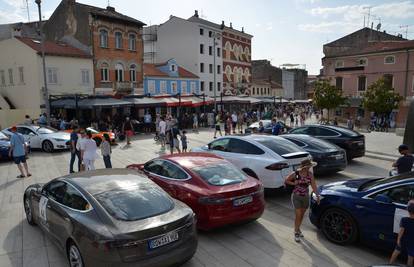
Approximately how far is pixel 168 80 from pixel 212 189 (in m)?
33.8

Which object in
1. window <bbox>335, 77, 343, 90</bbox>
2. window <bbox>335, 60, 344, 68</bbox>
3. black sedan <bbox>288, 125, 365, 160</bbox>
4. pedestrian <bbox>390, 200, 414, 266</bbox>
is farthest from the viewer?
window <bbox>335, 77, 343, 90</bbox>

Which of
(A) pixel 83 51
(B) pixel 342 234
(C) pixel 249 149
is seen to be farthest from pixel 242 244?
(A) pixel 83 51

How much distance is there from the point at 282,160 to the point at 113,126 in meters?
17.4

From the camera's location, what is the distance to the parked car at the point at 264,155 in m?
8.01

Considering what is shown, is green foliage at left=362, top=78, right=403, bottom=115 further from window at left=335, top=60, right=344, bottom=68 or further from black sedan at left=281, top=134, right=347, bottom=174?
black sedan at left=281, top=134, right=347, bottom=174

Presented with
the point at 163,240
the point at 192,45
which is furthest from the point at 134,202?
the point at 192,45

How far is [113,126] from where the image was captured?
76.0 ft

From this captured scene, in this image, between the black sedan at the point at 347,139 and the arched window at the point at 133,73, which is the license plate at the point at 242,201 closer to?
the black sedan at the point at 347,139

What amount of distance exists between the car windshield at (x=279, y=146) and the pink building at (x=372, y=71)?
1168 inches

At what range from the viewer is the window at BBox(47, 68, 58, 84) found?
26344mm

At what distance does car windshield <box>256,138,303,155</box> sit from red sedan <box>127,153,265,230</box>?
6.92 feet

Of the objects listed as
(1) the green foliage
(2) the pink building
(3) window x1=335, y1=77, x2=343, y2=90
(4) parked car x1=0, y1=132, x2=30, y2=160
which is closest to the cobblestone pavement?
(4) parked car x1=0, y1=132, x2=30, y2=160

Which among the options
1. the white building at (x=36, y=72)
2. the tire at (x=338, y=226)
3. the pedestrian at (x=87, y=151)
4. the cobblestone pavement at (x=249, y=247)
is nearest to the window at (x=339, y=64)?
the white building at (x=36, y=72)

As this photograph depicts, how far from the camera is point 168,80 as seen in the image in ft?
127
